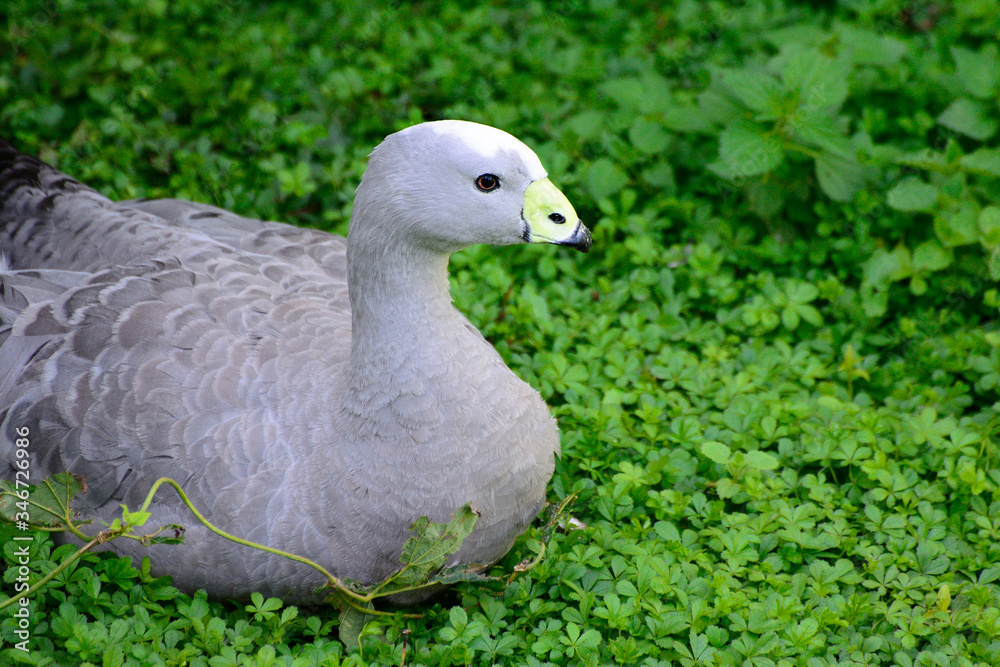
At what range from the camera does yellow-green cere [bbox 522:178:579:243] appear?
2820 mm

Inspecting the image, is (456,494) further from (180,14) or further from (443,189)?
(180,14)

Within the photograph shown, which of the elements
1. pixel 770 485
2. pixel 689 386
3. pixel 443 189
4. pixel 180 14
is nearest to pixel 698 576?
pixel 770 485

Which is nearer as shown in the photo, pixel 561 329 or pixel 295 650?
pixel 295 650

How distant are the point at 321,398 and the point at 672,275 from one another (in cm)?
221

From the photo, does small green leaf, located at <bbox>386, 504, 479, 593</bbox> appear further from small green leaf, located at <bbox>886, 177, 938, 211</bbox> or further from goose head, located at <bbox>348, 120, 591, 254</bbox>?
small green leaf, located at <bbox>886, 177, 938, 211</bbox>

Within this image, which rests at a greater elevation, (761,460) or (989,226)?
(989,226)

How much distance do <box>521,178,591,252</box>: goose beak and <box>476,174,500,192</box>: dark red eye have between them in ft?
0.32

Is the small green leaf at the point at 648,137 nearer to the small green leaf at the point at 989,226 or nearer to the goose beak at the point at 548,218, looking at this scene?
the small green leaf at the point at 989,226

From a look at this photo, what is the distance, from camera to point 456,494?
3010 mm

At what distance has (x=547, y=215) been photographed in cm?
283

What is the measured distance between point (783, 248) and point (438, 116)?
7.47ft

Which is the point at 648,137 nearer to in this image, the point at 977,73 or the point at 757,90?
the point at 757,90

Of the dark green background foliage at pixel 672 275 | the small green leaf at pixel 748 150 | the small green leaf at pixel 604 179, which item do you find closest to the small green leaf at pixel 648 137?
the dark green background foliage at pixel 672 275

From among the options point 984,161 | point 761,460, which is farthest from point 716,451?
point 984,161
